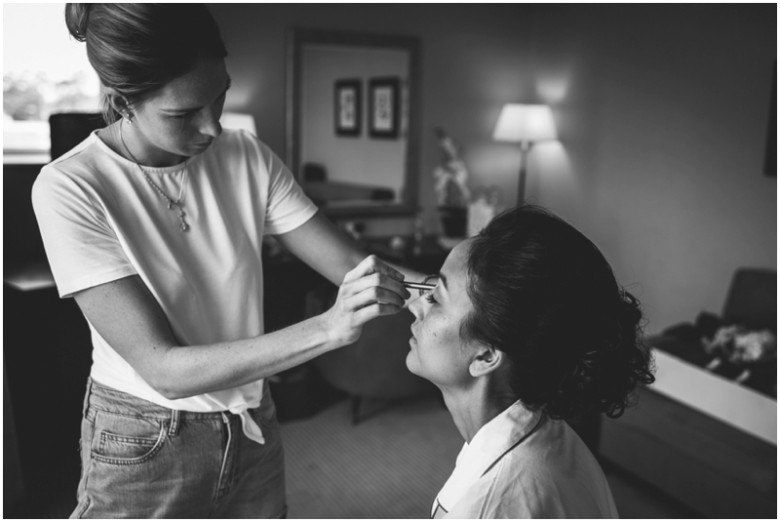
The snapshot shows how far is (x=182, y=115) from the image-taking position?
114cm

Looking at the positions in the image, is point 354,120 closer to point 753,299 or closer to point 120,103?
point 753,299

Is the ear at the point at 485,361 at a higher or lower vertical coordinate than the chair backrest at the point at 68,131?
lower

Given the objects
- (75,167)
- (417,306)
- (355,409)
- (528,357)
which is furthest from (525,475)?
(355,409)

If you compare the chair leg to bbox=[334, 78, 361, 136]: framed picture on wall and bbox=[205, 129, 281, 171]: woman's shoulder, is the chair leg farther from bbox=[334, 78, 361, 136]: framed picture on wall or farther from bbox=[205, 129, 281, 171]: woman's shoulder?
bbox=[205, 129, 281, 171]: woman's shoulder

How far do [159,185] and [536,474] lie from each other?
0.81m

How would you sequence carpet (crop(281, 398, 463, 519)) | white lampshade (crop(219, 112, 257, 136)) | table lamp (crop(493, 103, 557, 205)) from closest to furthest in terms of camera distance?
carpet (crop(281, 398, 463, 519)) < white lampshade (crop(219, 112, 257, 136)) < table lamp (crop(493, 103, 557, 205))

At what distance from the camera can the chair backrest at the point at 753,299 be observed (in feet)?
11.2

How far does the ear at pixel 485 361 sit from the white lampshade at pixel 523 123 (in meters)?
3.49

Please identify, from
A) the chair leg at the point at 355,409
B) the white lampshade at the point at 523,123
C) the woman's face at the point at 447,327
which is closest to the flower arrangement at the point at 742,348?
the chair leg at the point at 355,409

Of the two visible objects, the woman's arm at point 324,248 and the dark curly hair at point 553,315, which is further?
the woman's arm at point 324,248

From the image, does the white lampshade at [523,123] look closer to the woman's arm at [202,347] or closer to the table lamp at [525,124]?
the table lamp at [525,124]

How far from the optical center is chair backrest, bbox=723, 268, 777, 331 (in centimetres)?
341

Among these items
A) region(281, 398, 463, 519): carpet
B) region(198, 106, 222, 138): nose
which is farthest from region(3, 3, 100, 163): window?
region(198, 106, 222, 138): nose

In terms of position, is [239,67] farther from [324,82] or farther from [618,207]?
[618,207]
